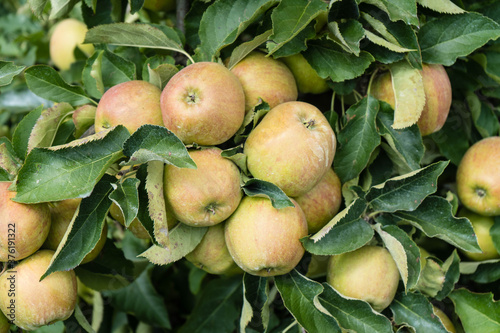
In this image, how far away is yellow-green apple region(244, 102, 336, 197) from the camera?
1002mm

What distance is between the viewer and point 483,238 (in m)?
1.36

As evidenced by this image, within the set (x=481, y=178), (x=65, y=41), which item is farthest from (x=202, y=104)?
(x=65, y=41)

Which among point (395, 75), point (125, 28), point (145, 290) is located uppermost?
point (125, 28)

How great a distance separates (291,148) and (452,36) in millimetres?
567

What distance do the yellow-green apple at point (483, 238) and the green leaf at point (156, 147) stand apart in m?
0.96

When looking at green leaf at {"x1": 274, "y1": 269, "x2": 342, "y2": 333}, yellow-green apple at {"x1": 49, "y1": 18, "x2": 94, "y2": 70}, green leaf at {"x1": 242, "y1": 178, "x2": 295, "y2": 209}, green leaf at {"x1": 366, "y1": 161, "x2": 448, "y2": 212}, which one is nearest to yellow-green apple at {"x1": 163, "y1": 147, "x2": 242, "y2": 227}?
green leaf at {"x1": 242, "y1": 178, "x2": 295, "y2": 209}

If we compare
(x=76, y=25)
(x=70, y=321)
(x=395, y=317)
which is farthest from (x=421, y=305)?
(x=76, y=25)

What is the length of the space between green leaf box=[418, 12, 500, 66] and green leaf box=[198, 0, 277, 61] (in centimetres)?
46

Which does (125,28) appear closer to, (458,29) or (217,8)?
(217,8)

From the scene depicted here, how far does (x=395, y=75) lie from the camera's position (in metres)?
1.15

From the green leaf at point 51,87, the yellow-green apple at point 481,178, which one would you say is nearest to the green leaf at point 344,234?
the yellow-green apple at point 481,178

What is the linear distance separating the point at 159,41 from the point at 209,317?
3.04 ft

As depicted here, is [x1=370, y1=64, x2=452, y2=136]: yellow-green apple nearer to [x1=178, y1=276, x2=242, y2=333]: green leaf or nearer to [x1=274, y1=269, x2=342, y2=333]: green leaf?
[x1=274, y1=269, x2=342, y2=333]: green leaf

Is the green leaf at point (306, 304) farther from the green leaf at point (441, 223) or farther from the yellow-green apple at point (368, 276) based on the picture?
the green leaf at point (441, 223)
